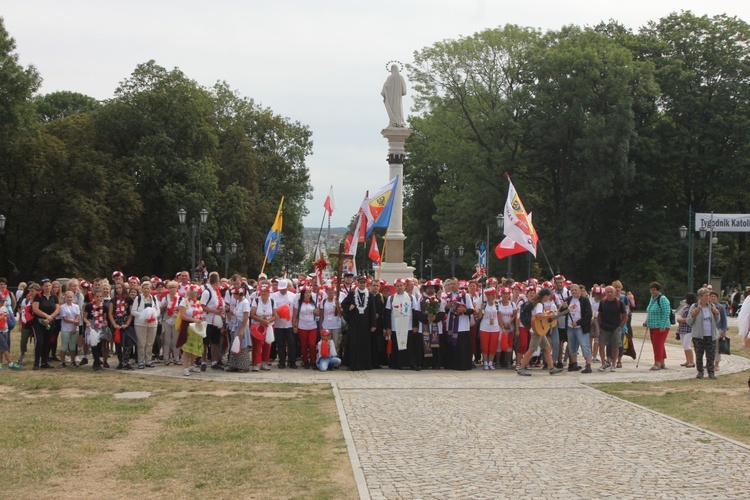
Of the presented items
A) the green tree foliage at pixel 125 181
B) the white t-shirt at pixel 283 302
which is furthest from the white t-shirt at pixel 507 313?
the green tree foliage at pixel 125 181

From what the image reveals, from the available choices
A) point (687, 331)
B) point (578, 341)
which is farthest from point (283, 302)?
point (687, 331)

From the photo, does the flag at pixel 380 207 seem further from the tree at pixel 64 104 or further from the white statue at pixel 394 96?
the tree at pixel 64 104

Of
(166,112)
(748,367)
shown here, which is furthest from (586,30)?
(748,367)

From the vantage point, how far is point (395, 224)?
28578 mm

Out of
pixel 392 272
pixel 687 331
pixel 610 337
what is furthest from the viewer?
pixel 392 272

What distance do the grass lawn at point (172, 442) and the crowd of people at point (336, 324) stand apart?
2.26 m

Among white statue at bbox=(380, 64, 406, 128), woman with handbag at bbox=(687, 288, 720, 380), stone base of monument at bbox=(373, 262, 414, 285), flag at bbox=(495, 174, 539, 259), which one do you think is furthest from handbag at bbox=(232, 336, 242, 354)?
white statue at bbox=(380, 64, 406, 128)

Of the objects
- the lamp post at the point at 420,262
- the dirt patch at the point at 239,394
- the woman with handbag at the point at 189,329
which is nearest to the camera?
the dirt patch at the point at 239,394

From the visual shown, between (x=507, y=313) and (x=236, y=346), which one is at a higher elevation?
(x=507, y=313)

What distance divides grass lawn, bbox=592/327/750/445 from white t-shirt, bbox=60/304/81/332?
10.1 metres

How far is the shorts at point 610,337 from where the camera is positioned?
16.1m

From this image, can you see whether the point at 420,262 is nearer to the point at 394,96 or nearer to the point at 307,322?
the point at 394,96

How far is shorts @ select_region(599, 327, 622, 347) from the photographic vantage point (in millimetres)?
16109

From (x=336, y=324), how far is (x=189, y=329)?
304 cm
